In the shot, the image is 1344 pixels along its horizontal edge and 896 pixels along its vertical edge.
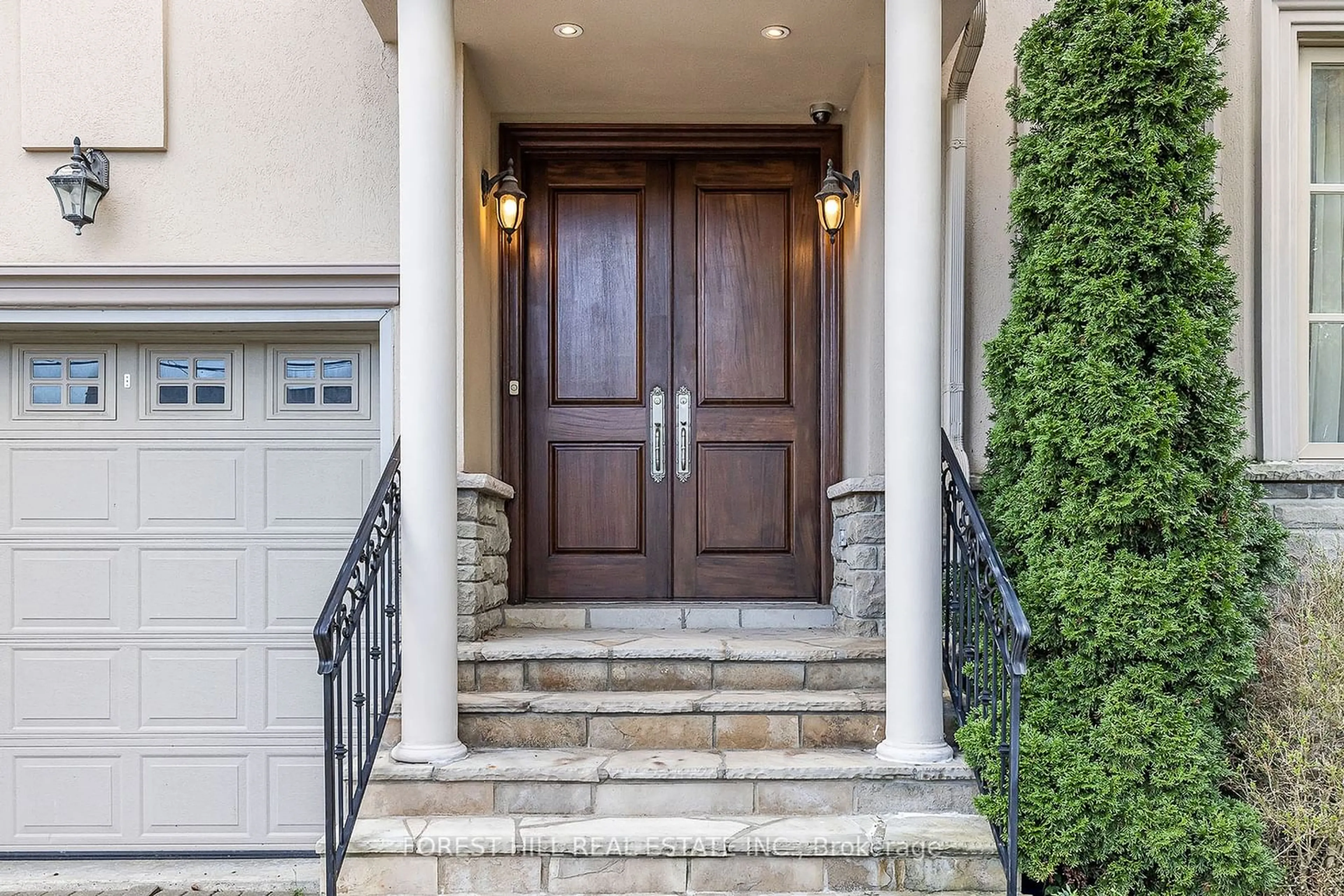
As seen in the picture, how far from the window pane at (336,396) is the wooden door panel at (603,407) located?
77 cm

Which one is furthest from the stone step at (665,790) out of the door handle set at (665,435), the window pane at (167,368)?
the window pane at (167,368)

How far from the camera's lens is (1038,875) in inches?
116

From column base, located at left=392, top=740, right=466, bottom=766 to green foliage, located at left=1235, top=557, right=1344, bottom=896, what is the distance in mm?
2509

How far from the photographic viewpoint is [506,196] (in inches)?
173

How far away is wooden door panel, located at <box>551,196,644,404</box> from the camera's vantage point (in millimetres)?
4672

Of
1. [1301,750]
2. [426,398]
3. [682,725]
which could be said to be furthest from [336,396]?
[1301,750]

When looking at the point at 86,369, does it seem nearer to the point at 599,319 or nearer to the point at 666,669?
the point at 599,319

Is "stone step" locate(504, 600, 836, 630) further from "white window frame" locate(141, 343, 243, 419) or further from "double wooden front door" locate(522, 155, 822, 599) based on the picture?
"white window frame" locate(141, 343, 243, 419)

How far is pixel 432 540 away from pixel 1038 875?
2.09 m

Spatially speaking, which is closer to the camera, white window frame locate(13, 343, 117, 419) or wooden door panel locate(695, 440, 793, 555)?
white window frame locate(13, 343, 117, 419)

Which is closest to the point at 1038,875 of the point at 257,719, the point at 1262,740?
the point at 1262,740

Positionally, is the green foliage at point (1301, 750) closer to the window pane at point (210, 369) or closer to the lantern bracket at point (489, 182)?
the lantern bracket at point (489, 182)

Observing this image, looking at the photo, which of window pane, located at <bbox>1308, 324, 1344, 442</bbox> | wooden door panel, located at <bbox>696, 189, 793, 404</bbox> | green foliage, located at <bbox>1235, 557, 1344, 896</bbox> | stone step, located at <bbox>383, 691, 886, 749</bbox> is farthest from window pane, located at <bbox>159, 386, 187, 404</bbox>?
window pane, located at <bbox>1308, 324, 1344, 442</bbox>

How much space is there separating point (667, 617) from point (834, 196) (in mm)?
1965
